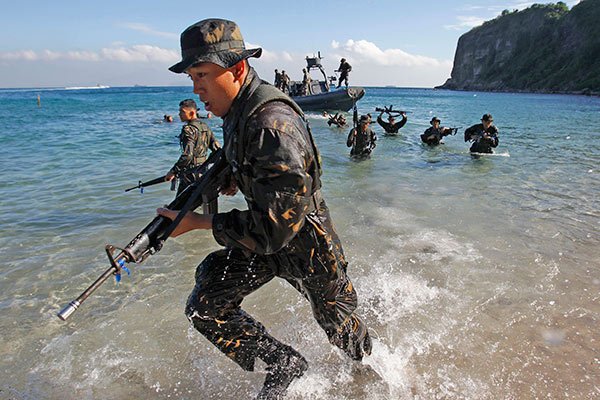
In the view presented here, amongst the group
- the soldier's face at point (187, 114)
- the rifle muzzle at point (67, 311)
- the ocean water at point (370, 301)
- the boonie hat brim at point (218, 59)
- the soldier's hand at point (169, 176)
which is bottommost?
the ocean water at point (370, 301)

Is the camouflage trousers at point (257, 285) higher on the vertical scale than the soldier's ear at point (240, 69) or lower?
lower

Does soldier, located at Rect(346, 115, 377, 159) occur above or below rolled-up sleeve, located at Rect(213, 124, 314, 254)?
below

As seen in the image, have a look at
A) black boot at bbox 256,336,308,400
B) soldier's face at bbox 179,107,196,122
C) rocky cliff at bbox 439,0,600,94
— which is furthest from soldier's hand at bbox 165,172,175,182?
rocky cliff at bbox 439,0,600,94

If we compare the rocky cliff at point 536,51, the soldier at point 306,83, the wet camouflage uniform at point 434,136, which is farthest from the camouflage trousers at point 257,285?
the rocky cliff at point 536,51

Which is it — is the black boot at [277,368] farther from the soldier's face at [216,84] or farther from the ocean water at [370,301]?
the soldier's face at [216,84]

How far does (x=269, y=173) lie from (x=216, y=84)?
2.04 ft

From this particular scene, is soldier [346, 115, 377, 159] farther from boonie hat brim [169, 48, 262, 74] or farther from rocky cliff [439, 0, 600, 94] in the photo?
rocky cliff [439, 0, 600, 94]

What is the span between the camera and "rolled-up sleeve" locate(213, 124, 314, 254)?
1.82 m

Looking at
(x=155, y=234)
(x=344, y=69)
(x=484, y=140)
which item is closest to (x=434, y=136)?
(x=484, y=140)

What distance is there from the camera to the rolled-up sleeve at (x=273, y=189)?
1.82 metres

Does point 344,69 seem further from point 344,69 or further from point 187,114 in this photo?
point 187,114

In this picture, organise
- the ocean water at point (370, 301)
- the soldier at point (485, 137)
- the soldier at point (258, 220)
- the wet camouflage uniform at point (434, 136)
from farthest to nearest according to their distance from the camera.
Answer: the wet camouflage uniform at point (434, 136) → the soldier at point (485, 137) → the ocean water at point (370, 301) → the soldier at point (258, 220)

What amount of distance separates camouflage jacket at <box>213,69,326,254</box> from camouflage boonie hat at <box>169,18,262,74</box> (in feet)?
0.64

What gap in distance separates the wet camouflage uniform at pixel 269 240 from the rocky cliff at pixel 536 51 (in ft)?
244
